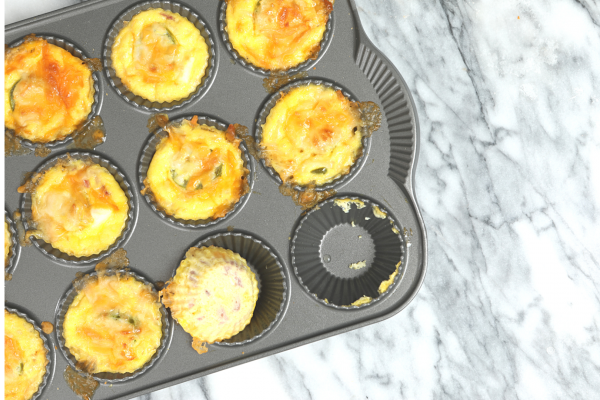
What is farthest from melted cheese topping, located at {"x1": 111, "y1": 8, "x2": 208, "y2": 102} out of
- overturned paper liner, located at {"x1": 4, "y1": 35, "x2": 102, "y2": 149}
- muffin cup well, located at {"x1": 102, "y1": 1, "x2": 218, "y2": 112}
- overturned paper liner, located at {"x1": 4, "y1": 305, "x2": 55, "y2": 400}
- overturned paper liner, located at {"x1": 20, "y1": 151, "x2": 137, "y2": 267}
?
overturned paper liner, located at {"x1": 4, "y1": 305, "x2": 55, "y2": 400}

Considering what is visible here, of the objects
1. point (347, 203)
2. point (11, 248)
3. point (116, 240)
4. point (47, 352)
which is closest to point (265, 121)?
point (347, 203)

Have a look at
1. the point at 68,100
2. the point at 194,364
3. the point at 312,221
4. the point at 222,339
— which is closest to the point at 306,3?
the point at 312,221

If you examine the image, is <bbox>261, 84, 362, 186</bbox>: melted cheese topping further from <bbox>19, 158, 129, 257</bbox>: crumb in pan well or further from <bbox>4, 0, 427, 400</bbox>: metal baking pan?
<bbox>19, 158, 129, 257</bbox>: crumb in pan well

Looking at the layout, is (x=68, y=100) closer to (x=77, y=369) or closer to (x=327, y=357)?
(x=77, y=369)

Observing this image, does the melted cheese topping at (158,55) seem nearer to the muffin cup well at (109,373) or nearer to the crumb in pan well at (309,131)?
the crumb in pan well at (309,131)

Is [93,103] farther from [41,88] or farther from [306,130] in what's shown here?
[306,130]
